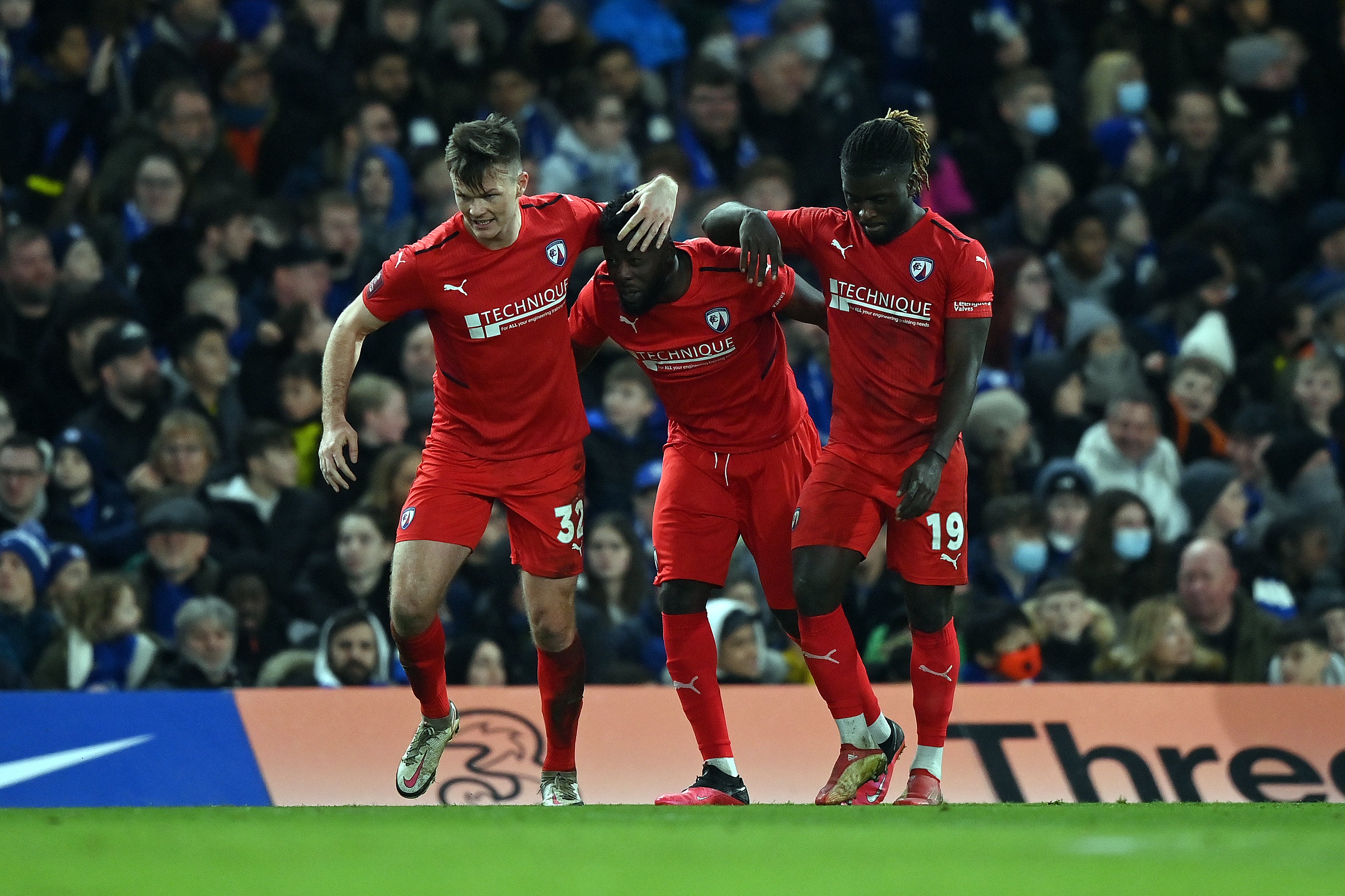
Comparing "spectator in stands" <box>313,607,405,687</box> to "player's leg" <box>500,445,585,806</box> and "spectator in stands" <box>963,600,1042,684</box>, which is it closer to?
"player's leg" <box>500,445,585,806</box>

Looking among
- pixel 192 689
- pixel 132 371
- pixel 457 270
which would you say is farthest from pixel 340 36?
pixel 457 270

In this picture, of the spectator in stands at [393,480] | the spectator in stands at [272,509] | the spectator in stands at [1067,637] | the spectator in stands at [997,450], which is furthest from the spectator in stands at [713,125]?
the spectator in stands at [1067,637]

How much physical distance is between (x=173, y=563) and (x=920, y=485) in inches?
169

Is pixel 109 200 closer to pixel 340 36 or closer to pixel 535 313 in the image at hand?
pixel 340 36

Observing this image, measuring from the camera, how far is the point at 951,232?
6.86 meters

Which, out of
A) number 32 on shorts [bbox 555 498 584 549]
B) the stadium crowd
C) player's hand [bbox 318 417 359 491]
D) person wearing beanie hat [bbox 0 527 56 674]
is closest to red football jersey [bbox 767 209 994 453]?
number 32 on shorts [bbox 555 498 584 549]

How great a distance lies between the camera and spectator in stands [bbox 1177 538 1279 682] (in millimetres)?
9453

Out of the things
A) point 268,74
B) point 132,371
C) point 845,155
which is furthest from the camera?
point 268,74

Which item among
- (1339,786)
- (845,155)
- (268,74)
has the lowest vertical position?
(1339,786)

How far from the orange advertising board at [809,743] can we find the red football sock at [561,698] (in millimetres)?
749

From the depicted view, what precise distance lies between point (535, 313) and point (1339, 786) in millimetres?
4043

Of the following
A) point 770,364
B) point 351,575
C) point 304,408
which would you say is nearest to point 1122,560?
point 770,364

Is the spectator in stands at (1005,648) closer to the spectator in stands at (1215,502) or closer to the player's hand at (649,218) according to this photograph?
the spectator in stands at (1215,502)

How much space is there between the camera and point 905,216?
683 centimetres
